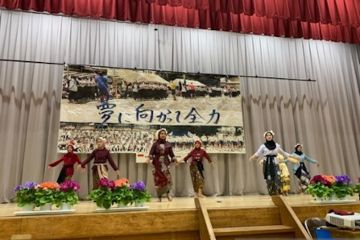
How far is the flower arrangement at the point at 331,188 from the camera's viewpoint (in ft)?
14.2

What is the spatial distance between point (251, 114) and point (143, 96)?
262 cm

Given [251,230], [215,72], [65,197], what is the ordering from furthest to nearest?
[215,72] < [65,197] < [251,230]

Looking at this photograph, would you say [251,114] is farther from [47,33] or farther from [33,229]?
[33,229]

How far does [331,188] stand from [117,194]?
2.89 m

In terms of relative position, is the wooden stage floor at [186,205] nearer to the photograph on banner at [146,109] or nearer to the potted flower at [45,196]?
the potted flower at [45,196]

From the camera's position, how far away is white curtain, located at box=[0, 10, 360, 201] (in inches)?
251

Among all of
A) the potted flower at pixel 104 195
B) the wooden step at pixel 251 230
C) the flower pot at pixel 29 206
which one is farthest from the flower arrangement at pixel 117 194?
the wooden step at pixel 251 230

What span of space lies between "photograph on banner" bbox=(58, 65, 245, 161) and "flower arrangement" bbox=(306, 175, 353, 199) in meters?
2.71

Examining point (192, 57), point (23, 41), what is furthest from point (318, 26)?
point (23, 41)

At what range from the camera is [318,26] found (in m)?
7.34

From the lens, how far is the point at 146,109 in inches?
267

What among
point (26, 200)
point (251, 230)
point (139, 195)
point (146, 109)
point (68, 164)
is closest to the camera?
point (251, 230)

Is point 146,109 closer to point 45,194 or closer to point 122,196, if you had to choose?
point 122,196

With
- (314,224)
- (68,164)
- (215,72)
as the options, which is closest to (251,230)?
(314,224)
